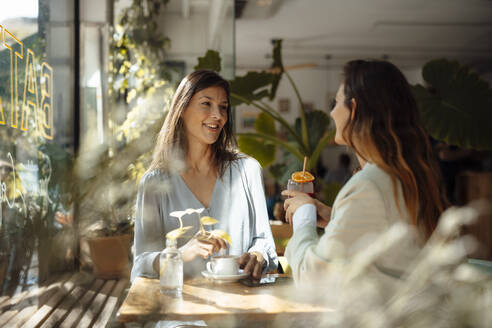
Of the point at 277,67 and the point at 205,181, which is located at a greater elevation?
the point at 277,67

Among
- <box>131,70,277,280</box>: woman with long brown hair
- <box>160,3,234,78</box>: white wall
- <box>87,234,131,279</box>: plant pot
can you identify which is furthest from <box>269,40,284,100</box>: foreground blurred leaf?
<box>87,234,131,279</box>: plant pot

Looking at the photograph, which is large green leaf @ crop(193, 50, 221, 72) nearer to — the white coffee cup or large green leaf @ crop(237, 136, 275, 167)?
large green leaf @ crop(237, 136, 275, 167)

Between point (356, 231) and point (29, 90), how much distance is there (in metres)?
0.95

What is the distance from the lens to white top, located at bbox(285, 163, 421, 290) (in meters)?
0.43

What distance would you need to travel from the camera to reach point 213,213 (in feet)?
2.90

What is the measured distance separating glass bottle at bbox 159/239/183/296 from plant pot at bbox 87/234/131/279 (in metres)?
0.07

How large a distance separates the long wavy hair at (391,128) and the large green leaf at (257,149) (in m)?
1.72

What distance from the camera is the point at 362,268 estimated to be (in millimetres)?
430

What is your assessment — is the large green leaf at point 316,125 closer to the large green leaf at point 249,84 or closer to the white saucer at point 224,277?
the large green leaf at point 249,84

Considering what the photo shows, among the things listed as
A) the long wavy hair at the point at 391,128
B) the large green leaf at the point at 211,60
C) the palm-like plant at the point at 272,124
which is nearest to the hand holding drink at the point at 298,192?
the long wavy hair at the point at 391,128

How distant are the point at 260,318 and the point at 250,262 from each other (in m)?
0.40

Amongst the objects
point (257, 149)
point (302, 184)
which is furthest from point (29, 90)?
point (257, 149)

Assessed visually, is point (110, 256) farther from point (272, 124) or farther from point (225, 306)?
point (272, 124)

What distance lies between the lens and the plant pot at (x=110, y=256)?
725 mm
